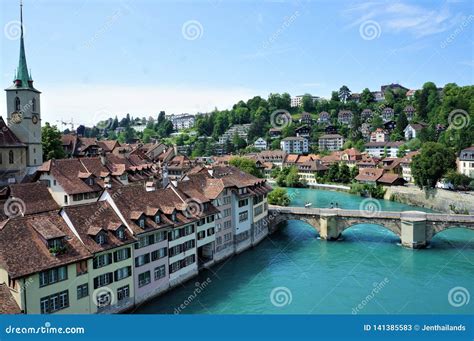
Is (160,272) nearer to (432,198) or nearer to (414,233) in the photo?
(414,233)

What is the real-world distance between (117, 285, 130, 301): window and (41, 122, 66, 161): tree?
3326 cm

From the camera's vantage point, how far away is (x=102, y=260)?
83.6 ft

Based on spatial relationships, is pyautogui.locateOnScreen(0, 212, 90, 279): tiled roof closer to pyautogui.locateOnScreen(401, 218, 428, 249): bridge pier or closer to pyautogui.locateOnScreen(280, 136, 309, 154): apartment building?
pyautogui.locateOnScreen(401, 218, 428, 249): bridge pier

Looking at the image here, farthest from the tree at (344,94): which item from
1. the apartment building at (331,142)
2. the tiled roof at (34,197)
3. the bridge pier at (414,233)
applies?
the tiled roof at (34,197)

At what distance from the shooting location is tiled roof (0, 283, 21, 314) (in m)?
19.4

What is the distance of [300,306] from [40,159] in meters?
28.9

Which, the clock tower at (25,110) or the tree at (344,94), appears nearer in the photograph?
the clock tower at (25,110)

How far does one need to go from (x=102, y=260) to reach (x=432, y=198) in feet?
177

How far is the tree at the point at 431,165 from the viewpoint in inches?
2628

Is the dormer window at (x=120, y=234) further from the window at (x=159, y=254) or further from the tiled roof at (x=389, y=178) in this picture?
the tiled roof at (x=389, y=178)

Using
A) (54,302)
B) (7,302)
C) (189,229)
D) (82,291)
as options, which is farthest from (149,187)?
(7,302)

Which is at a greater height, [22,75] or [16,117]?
[22,75]

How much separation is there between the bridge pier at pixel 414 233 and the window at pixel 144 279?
24.1 metres

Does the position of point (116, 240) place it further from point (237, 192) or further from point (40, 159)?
point (40, 159)
